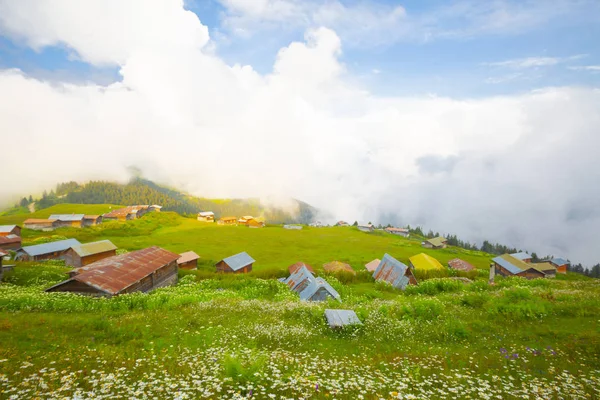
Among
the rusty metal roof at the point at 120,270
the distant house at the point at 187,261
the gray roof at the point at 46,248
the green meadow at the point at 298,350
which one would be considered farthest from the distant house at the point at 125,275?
the gray roof at the point at 46,248

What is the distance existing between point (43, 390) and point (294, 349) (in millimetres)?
7735

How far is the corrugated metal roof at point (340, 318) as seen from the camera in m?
14.6

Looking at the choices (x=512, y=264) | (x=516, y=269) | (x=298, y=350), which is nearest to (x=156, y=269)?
(x=298, y=350)

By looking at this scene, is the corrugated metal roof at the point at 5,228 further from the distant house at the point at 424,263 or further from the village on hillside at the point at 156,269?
the distant house at the point at 424,263

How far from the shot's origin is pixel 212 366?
923cm

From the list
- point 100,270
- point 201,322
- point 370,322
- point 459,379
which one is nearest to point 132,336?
point 201,322

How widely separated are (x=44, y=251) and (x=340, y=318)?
81.9 m

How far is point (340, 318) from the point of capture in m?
15.3

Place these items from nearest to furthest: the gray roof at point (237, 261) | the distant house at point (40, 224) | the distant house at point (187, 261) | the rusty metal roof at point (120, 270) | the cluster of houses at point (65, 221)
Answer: the rusty metal roof at point (120, 270)
the gray roof at point (237, 261)
the distant house at point (187, 261)
the distant house at point (40, 224)
the cluster of houses at point (65, 221)

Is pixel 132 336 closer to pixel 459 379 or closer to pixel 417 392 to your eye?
pixel 417 392

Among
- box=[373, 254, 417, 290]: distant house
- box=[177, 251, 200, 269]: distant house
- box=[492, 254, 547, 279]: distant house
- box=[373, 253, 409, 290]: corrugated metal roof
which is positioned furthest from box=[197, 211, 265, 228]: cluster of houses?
box=[373, 254, 417, 290]: distant house

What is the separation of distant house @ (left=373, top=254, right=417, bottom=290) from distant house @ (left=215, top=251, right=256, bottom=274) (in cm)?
3030

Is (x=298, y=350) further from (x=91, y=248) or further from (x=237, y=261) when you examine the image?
(x=91, y=248)

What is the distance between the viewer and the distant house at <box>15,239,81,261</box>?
6694cm
